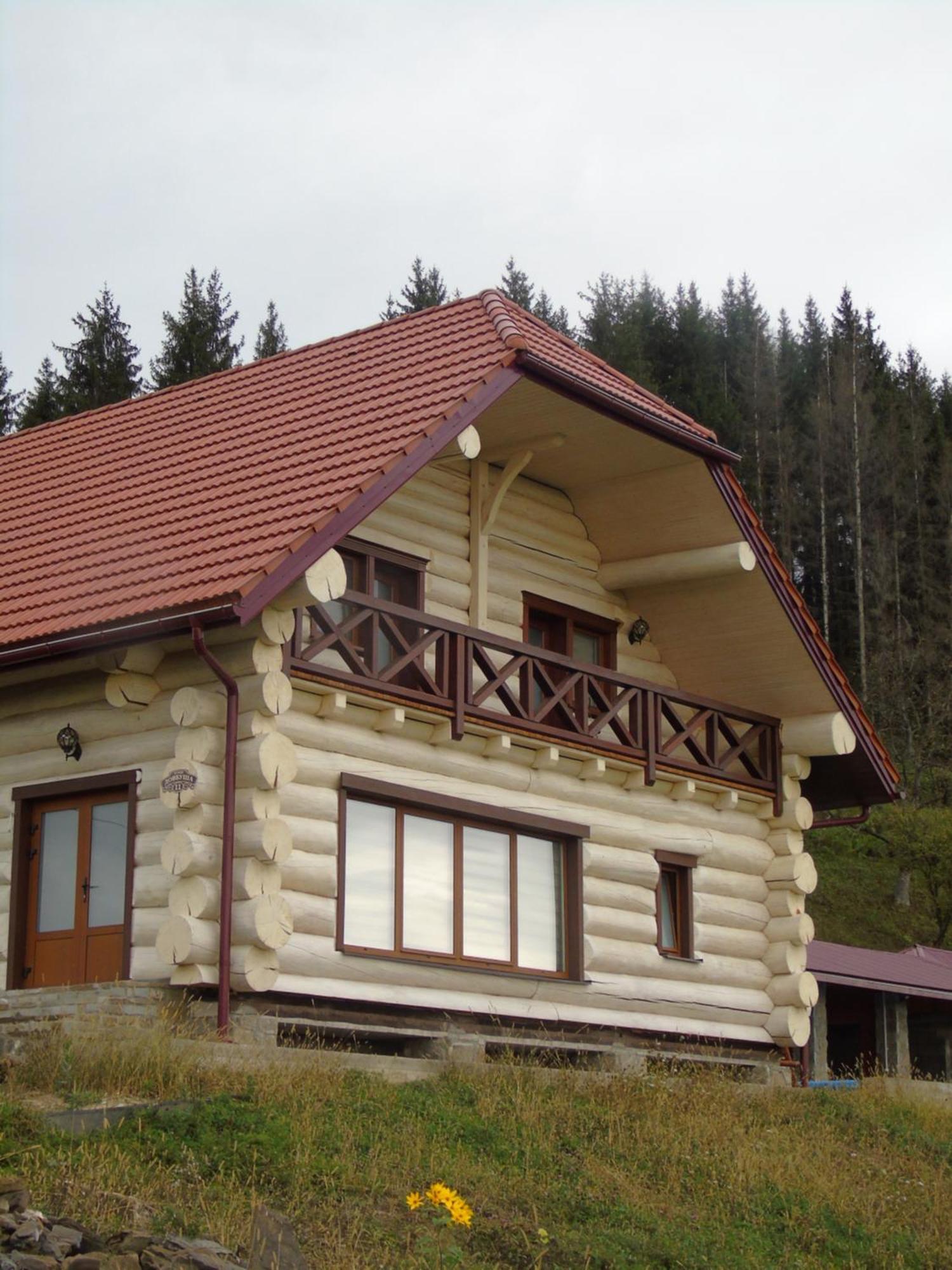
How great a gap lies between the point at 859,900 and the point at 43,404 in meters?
26.6

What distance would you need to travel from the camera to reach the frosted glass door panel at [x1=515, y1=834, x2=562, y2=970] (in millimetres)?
17422

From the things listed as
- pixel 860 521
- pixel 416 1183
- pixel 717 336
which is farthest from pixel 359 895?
pixel 717 336

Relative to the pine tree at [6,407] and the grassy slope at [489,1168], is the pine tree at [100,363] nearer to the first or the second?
the pine tree at [6,407]

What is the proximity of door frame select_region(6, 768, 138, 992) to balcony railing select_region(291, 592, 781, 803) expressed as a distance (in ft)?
6.14

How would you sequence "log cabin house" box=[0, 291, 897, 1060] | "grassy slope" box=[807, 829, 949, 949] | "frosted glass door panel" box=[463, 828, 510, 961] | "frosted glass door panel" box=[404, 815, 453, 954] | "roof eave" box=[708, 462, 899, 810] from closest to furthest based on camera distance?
"log cabin house" box=[0, 291, 897, 1060] → "frosted glass door panel" box=[404, 815, 453, 954] → "frosted glass door panel" box=[463, 828, 510, 961] → "roof eave" box=[708, 462, 899, 810] → "grassy slope" box=[807, 829, 949, 949]

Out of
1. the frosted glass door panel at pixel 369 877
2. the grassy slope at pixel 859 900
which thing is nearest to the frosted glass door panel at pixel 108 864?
the frosted glass door panel at pixel 369 877

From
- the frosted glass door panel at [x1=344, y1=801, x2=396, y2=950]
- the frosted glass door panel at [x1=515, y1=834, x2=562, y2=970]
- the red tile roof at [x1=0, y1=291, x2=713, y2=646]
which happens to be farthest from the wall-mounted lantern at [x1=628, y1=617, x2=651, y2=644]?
the frosted glass door panel at [x1=344, y1=801, x2=396, y2=950]

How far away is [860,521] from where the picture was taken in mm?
59812

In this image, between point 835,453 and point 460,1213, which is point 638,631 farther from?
point 835,453

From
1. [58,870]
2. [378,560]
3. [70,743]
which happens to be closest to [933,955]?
[378,560]

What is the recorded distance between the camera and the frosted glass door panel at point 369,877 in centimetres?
1562

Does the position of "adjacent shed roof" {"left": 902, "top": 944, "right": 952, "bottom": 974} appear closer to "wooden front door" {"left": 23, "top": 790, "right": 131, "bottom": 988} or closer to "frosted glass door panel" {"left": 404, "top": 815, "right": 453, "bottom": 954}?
"frosted glass door panel" {"left": 404, "top": 815, "right": 453, "bottom": 954}

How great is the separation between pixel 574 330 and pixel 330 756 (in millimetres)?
55532

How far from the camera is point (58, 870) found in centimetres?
1573
